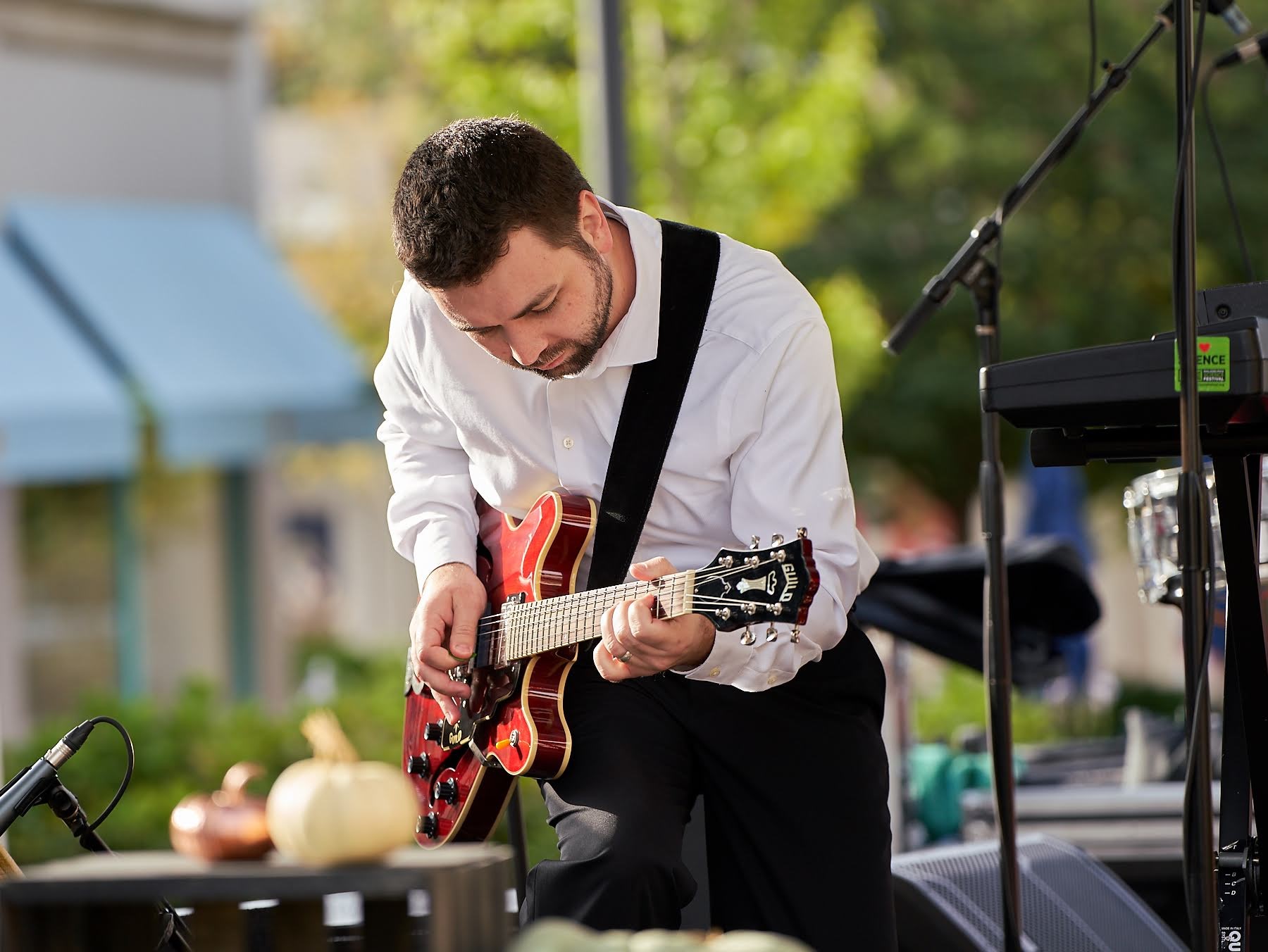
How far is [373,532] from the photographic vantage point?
934 inches

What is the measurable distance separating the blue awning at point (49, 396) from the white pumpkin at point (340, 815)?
6.78m

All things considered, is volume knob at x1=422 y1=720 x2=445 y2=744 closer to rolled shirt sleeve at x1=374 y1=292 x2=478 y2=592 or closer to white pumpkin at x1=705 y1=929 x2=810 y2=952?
rolled shirt sleeve at x1=374 y1=292 x2=478 y2=592

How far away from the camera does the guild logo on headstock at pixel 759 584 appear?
2232 millimetres

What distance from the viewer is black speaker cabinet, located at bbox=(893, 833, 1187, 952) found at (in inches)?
119

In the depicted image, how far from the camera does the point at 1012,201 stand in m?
2.99

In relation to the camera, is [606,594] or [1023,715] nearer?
[606,594]

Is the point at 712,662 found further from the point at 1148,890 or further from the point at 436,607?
the point at 1148,890

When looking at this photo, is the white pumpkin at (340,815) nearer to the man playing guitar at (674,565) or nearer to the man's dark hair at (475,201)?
the man playing guitar at (674,565)

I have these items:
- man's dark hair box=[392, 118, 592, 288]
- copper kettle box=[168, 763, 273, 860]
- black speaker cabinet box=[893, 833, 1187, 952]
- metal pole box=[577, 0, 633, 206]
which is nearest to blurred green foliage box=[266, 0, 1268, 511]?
metal pole box=[577, 0, 633, 206]

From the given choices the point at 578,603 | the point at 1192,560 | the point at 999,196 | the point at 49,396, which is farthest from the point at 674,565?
the point at 999,196

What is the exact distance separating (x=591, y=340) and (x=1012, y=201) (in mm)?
915

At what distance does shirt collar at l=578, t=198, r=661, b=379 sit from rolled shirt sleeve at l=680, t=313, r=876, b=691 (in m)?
0.16

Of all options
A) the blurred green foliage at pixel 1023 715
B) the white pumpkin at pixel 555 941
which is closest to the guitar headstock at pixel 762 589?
the white pumpkin at pixel 555 941

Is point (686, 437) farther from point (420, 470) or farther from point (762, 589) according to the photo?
point (420, 470)
